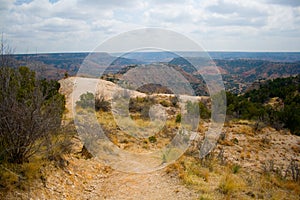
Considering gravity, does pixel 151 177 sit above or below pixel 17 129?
below

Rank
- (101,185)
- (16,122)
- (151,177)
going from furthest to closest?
(151,177), (101,185), (16,122)

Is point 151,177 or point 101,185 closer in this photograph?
point 101,185

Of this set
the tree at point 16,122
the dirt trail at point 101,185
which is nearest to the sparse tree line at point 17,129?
the tree at point 16,122

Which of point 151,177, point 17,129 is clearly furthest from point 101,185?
point 17,129

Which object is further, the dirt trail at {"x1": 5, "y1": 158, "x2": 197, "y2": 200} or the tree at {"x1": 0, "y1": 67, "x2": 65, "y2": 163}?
the dirt trail at {"x1": 5, "y1": 158, "x2": 197, "y2": 200}

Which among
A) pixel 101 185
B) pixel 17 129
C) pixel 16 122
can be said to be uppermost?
pixel 16 122

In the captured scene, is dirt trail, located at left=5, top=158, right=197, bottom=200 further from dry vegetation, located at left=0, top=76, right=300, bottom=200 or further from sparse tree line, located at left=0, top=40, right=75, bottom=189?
sparse tree line, located at left=0, top=40, right=75, bottom=189

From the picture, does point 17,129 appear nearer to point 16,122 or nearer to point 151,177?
point 16,122

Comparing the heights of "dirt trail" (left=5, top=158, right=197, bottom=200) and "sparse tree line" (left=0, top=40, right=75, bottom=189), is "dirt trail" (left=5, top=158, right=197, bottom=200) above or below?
below

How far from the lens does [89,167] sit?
7980mm

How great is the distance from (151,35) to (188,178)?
16.5 feet

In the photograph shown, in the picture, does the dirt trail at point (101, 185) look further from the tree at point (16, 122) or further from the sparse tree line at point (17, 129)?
the tree at point (16, 122)

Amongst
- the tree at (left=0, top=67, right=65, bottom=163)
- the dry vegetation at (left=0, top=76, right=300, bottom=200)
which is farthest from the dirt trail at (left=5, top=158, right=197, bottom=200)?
the tree at (left=0, top=67, right=65, bottom=163)

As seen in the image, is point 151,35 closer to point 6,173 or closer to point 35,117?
point 35,117
